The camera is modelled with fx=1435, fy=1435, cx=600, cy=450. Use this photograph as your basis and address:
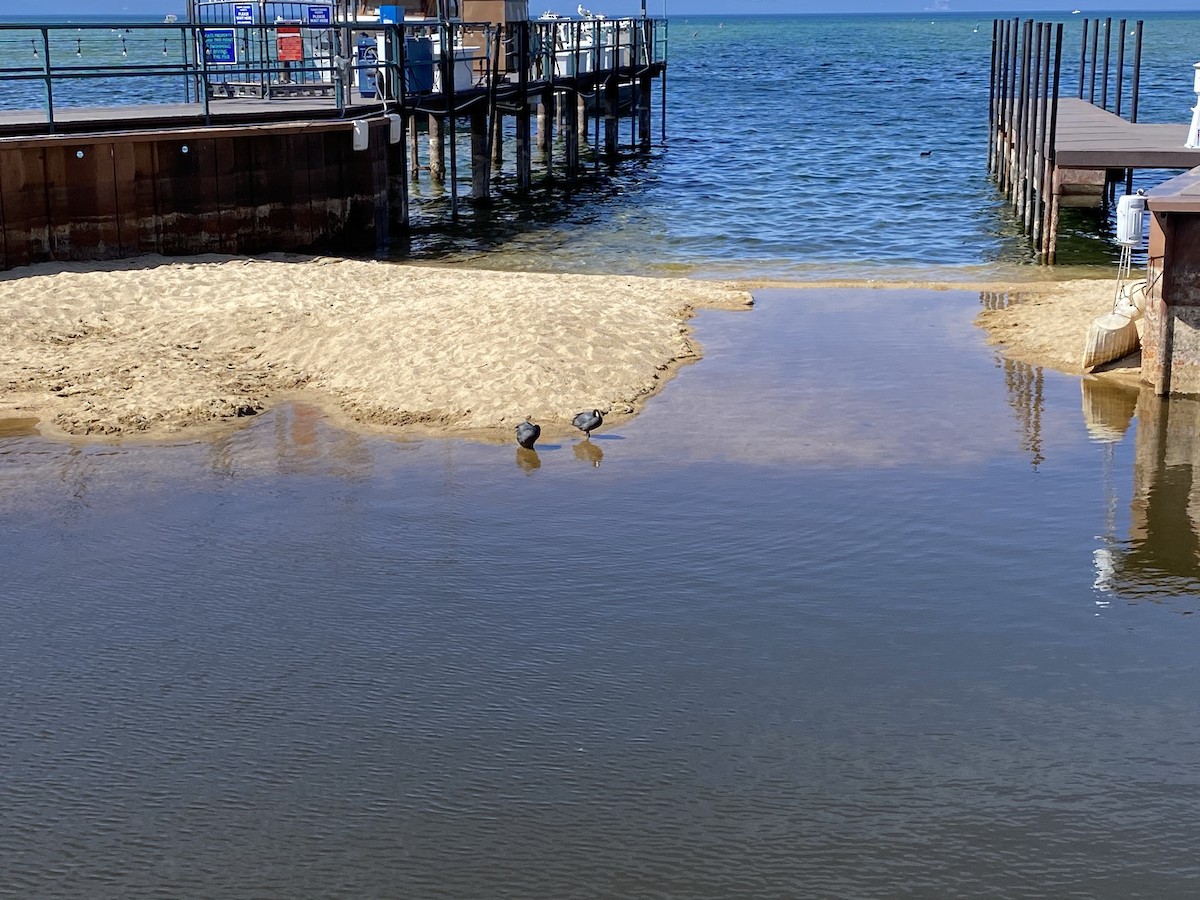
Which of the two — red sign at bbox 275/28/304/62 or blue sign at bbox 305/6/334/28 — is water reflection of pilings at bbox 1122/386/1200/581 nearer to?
blue sign at bbox 305/6/334/28

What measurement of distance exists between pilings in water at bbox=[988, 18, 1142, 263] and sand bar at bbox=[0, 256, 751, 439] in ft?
21.7

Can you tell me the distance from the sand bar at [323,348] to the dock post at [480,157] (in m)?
11.3

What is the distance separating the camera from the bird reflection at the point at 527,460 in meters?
10.4

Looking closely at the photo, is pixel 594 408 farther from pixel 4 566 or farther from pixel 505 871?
pixel 505 871

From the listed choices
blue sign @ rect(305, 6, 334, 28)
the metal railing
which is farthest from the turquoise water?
blue sign @ rect(305, 6, 334, 28)

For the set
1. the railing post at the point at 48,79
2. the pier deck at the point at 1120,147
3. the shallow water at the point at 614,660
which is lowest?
the shallow water at the point at 614,660

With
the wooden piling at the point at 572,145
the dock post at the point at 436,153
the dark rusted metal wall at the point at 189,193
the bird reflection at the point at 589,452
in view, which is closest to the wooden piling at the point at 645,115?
the wooden piling at the point at 572,145

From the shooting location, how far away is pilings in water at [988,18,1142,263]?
20188 millimetres

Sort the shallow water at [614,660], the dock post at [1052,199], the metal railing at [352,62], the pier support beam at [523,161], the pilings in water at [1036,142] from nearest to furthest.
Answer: the shallow water at [614,660] → the metal railing at [352,62] → the dock post at [1052,199] → the pilings in water at [1036,142] → the pier support beam at [523,161]

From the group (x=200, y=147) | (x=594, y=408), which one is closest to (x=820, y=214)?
(x=200, y=147)

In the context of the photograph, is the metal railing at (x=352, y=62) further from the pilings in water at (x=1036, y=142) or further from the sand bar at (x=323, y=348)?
the pilings in water at (x=1036, y=142)

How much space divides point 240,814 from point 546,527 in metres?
3.58

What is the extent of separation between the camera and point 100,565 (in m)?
8.67

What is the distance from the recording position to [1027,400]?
12.3 metres
